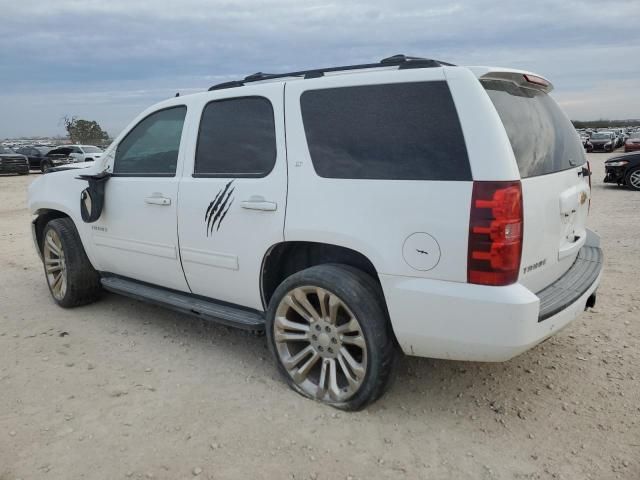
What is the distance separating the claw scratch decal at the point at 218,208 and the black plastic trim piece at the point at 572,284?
1.95 metres

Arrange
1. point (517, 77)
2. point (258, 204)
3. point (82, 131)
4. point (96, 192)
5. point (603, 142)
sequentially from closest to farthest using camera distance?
point (517, 77)
point (258, 204)
point (96, 192)
point (603, 142)
point (82, 131)

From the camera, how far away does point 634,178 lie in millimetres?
13727

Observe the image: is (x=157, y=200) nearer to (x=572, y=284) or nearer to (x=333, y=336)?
(x=333, y=336)

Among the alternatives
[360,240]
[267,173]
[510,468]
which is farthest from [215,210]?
[510,468]

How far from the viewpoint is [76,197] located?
4727 mm

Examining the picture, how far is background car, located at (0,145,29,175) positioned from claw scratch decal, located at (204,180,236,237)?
1026 inches

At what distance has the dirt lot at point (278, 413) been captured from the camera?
2.63 meters

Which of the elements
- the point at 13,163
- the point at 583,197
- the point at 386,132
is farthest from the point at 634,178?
the point at 13,163

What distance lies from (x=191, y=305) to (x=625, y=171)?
13.6 m

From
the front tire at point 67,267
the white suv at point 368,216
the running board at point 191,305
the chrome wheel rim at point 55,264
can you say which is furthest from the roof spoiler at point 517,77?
the chrome wheel rim at point 55,264

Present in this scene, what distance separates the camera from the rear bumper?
2.52m

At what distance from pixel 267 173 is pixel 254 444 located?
1.57 meters

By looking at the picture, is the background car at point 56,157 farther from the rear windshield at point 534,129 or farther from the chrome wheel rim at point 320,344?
the rear windshield at point 534,129

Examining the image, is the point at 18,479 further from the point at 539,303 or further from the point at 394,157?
the point at 539,303
